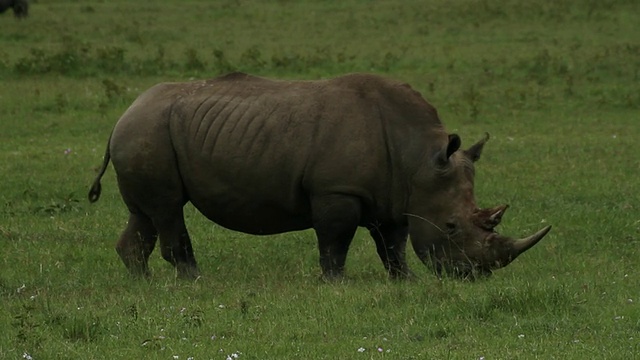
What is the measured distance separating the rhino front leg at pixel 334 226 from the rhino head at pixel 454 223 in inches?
18.5

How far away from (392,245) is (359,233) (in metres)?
2.34

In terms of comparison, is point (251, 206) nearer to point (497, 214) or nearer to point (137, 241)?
point (137, 241)

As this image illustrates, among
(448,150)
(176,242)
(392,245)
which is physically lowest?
(176,242)

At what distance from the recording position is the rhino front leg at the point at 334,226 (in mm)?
9906

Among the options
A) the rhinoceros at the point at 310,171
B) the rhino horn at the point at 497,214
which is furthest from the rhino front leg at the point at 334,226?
the rhino horn at the point at 497,214

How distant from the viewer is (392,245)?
411 inches

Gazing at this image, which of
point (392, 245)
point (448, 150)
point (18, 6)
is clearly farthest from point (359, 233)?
point (18, 6)

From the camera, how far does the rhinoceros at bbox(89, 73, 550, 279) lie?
9.88 meters

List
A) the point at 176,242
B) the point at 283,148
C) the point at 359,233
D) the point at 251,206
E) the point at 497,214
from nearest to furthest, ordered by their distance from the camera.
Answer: the point at 497,214 < the point at 283,148 < the point at 251,206 < the point at 176,242 < the point at 359,233

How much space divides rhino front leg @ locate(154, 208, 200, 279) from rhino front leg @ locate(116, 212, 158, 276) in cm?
25

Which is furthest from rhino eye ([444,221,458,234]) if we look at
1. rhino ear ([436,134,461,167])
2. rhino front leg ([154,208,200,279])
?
rhino front leg ([154,208,200,279])

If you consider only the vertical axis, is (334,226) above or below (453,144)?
below

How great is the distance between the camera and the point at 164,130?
408 inches

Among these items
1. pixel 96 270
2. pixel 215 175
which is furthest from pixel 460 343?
pixel 96 270
